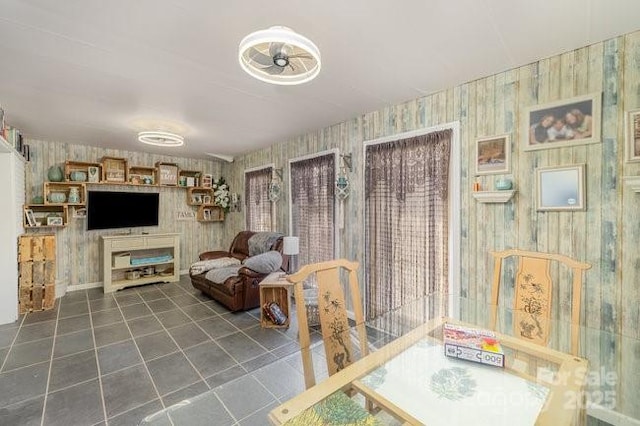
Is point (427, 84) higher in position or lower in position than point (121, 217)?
higher

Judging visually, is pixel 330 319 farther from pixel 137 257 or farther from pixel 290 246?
pixel 137 257

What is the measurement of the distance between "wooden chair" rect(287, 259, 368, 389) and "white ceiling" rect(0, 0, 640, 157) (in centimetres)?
143

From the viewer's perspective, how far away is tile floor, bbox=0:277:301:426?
6.29ft

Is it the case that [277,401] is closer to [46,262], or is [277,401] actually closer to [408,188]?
[408,188]

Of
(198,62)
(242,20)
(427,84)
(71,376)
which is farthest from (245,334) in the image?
(427,84)

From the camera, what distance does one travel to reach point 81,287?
15.2 feet

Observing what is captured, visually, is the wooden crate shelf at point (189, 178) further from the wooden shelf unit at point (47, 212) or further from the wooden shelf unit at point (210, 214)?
the wooden shelf unit at point (47, 212)

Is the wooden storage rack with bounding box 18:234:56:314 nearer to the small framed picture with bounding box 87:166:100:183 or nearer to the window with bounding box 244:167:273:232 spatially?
the small framed picture with bounding box 87:166:100:183

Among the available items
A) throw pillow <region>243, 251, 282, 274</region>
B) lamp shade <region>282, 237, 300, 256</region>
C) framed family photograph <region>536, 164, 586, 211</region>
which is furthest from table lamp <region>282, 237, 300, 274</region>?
framed family photograph <region>536, 164, 586, 211</region>

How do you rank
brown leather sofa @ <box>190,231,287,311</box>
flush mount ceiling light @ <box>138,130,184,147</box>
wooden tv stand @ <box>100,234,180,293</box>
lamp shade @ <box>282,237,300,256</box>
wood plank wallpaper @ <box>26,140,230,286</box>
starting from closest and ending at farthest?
flush mount ceiling light @ <box>138,130,184,147</box>
brown leather sofa @ <box>190,231,287,311</box>
lamp shade @ <box>282,237,300,256</box>
wood plank wallpaper @ <box>26,140,230,286</box>
wooden tv stand @ <box>100,234,180,293</box>

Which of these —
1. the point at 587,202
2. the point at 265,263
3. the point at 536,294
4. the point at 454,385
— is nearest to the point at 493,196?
the point at 587,202

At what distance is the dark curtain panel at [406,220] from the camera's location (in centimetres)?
257

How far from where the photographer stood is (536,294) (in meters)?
1.77

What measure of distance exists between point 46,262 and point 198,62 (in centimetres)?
372
